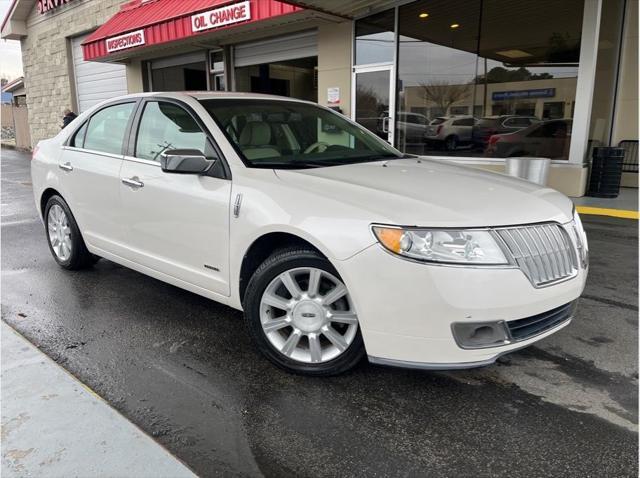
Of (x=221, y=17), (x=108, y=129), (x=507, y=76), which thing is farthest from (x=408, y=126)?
(x=108, y=129)

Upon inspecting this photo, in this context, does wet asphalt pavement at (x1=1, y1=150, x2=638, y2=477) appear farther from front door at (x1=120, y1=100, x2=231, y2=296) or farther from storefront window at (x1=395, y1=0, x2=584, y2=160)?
storefront window at (x1=395, y1=0, x2=584, y2=160)

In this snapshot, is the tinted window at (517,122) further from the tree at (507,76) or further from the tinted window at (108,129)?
the tinted window at (108,129)

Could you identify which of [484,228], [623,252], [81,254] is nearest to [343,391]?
[484,228]

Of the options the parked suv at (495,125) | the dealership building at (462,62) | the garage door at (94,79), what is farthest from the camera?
the garage door at (94,79)

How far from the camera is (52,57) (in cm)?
2062

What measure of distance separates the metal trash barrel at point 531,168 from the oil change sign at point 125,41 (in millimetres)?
9790

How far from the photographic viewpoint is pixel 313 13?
9.85 m

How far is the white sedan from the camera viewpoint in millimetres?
2447

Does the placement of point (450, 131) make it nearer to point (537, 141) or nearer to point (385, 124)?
point (385, 124)

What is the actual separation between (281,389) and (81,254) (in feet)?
9.65

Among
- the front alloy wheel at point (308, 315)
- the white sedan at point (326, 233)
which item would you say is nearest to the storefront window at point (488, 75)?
the white sedan at point (326, 233)

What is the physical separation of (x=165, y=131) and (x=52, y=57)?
20550 mm

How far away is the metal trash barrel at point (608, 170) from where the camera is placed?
28.7 ft

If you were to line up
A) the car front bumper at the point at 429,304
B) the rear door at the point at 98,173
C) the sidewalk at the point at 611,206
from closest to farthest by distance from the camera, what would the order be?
1. the car front bumper at the point at 429,304
2. the rear door at the point at 98,173
3. the sidewalk at the point at 611,206
